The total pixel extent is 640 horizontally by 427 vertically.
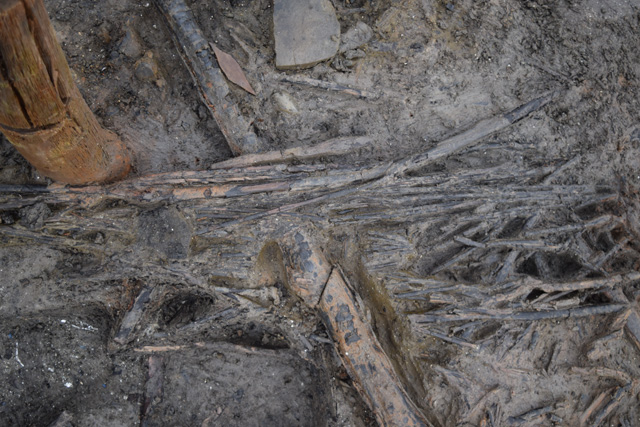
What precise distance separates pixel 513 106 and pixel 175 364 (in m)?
4.16

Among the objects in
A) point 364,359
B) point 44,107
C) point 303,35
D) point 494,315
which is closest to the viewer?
point 44,107

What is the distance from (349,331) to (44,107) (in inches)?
107

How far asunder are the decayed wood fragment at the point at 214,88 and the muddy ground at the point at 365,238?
0.21 meters

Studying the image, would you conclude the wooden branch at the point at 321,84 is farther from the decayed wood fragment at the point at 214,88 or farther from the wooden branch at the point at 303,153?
the decayed wood fragment at the point at 214,88

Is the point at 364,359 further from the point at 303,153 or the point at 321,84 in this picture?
the point at 321,84

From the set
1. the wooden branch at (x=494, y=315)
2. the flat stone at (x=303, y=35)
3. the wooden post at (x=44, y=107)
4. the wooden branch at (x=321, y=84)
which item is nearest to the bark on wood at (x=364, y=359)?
the wooden branch at (x=494, y=315)

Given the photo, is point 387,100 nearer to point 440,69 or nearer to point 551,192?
point 440,69

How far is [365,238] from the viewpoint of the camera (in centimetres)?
392

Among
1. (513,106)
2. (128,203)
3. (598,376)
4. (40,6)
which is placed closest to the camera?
(40,6)

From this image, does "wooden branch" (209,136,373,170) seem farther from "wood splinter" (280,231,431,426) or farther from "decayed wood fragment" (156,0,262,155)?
"wood splinter" (280,231,431,426)

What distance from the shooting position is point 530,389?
383 cm

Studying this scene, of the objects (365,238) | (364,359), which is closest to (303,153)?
(365,238)

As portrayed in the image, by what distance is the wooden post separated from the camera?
2007 mm

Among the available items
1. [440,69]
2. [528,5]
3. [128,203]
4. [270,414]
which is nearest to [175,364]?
[270,414]
